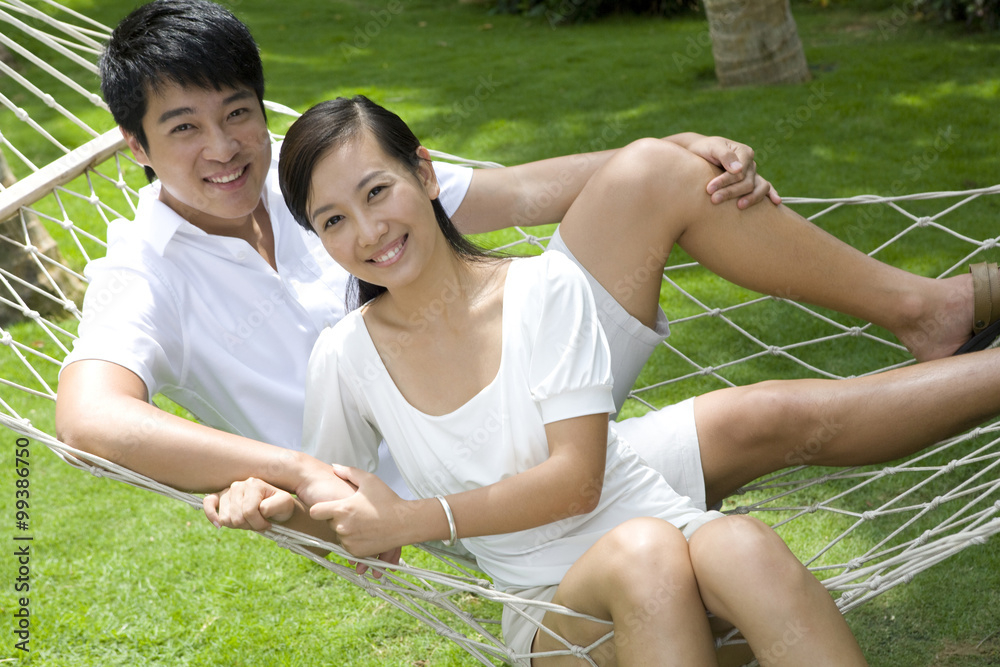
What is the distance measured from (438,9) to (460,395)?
6.09 meters

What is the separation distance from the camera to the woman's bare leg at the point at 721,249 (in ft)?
4.95

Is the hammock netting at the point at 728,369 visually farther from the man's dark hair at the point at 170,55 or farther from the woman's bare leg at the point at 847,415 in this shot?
the man's dark hair at the point at 170,55

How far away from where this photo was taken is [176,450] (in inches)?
47.9

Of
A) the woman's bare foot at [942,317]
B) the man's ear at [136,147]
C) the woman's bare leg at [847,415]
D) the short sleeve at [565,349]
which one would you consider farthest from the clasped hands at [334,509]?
the woman's bare foot at [942,317]

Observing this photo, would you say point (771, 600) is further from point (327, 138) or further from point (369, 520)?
point (327, 138)

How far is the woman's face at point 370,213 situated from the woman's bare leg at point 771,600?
54cm

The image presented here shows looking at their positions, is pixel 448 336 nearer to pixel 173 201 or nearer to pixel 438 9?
pixel 173 201

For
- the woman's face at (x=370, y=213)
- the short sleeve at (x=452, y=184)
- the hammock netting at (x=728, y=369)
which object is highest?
the woman's face at (x=370, y=213)

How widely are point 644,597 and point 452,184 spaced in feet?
2.97

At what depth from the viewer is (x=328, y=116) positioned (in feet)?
4.13

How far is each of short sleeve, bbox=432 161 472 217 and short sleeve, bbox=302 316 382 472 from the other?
0.45 meters

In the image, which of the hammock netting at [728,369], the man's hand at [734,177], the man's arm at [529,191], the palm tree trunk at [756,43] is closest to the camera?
the hammock netting at [728,369]

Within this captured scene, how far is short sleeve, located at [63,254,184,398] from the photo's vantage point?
132cm

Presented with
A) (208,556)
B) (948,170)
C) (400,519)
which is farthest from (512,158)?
(400,519)
